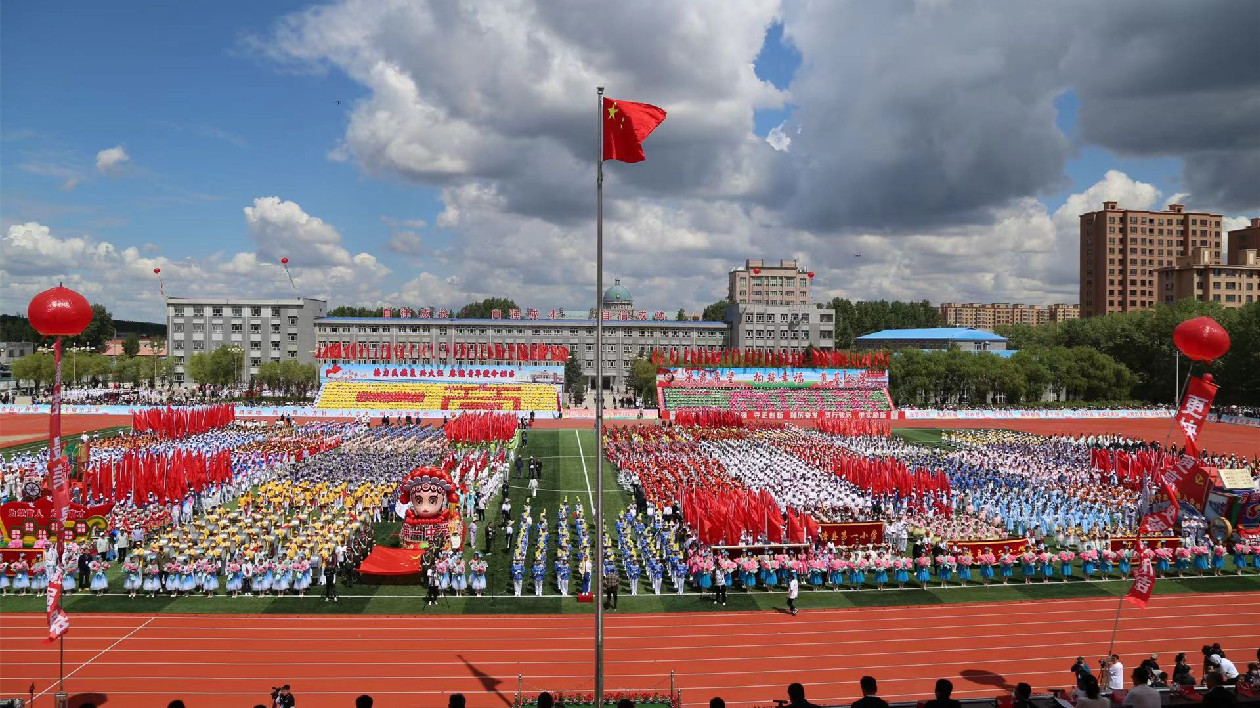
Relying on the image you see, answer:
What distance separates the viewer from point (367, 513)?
26047 millimetres

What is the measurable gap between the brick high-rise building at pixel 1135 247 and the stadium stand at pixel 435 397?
302 feet

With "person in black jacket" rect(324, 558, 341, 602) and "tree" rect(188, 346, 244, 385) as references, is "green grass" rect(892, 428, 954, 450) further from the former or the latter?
"tree" rect(188, 346, 244, 385)

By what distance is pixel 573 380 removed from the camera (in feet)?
269

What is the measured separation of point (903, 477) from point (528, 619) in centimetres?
1673

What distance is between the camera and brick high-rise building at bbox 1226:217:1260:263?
10569 centimetres

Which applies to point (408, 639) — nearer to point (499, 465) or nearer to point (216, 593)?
point (216, 593)

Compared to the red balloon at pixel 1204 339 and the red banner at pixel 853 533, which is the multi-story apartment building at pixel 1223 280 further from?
the red balloon at pixel 1204 339

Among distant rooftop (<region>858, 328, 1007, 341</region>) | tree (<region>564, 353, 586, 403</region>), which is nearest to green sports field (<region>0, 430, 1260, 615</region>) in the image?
tree (<region>564, 353, 586, 403</region>)

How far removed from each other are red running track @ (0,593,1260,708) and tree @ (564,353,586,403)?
60844 mm

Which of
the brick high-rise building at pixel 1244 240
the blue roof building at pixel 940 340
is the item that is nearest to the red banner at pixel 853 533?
the blue roof building at pixel 940 340

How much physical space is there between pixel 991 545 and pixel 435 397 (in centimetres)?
5091

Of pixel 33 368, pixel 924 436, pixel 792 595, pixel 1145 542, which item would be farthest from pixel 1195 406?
pixel 33 368

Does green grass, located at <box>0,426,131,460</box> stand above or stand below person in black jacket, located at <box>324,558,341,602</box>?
above

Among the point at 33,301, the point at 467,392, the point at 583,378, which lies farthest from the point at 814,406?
the point at 33,301
